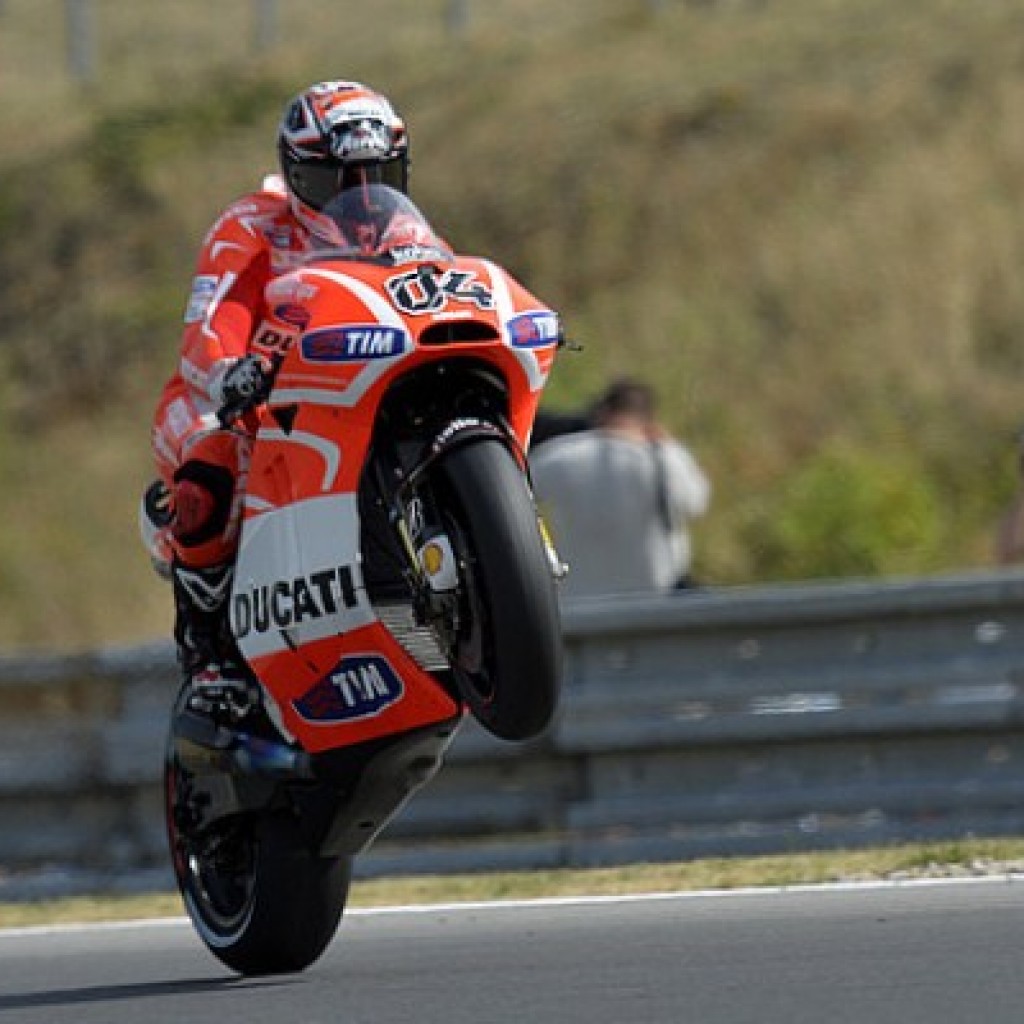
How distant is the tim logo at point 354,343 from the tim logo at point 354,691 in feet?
2.21

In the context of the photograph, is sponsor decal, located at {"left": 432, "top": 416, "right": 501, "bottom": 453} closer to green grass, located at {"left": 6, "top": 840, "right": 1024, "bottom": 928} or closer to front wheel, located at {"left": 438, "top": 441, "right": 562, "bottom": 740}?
front wheel, located at {"left": 438, "top": 441, "right": 562, "bottom": 740}

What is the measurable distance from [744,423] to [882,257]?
1.95 meters

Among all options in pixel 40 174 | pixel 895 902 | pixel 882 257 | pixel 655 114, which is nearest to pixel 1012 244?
pixel 882 257

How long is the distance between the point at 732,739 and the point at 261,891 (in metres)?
3.05

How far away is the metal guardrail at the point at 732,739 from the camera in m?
9.42

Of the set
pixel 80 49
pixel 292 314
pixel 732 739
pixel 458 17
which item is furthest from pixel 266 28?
pixel 292 314

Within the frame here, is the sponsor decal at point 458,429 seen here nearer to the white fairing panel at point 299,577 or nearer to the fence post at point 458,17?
the white fairing panel at point 299,577

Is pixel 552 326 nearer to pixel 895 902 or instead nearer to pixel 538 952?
pixel 538 952

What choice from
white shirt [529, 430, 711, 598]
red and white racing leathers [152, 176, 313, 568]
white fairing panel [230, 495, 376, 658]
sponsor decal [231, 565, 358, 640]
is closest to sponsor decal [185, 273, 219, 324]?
red and white racing leathers [152, 176, 313, 568]

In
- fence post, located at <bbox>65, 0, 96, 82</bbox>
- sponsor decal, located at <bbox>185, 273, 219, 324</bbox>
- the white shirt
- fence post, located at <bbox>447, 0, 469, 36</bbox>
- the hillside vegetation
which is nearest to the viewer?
sponsor decal, located at <bbox>185, 273, 219, 324</bbox>

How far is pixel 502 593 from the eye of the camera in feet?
19.5

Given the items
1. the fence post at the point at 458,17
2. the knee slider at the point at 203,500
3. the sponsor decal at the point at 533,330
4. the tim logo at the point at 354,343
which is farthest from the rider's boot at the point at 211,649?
the fence post at the point at 458,17

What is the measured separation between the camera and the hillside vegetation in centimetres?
1745

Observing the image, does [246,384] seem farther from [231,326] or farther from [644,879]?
[644,879]
